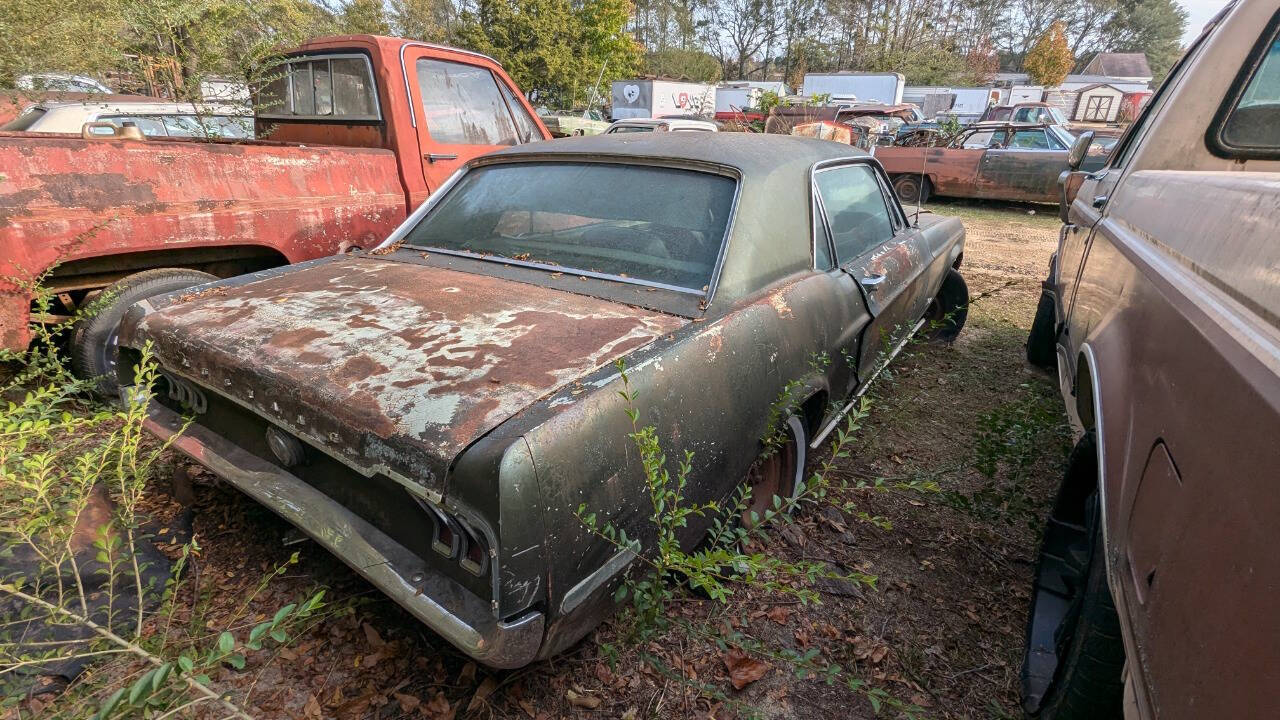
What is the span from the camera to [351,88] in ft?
13.4

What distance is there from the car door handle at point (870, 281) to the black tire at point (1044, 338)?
217 centimetres

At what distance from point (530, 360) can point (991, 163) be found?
38.6 ft

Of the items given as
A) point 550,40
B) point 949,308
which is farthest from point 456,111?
point 550,40

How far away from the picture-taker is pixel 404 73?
3.95 metres

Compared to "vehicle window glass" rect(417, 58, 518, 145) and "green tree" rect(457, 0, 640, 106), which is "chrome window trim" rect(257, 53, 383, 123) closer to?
"vehicle window glass" rect(417, 58, 518, 145)

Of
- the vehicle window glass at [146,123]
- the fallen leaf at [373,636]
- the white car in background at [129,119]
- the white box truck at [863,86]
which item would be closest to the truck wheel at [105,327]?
the fallen leaf at [373,636]

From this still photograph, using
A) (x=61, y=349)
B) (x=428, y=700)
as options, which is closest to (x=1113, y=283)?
(x=428, y=700)

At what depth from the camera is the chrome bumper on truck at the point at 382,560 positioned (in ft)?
4.44

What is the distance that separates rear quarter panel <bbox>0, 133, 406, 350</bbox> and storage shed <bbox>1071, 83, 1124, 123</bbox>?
38.3 metres

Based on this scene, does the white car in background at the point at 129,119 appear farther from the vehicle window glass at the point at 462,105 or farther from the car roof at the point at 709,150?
the car roof at the point at 709,150

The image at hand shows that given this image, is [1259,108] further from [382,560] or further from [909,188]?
[909,188]

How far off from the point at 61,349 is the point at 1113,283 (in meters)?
4.77

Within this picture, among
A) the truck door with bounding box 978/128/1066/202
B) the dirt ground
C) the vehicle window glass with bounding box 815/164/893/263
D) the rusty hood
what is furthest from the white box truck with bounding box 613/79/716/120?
the rusty hood

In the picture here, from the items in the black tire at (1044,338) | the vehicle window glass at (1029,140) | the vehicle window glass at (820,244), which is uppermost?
the vehicle window glass at (1029,140)
